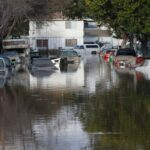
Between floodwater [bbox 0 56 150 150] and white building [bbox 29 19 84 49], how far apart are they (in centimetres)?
6576

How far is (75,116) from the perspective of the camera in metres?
21.4

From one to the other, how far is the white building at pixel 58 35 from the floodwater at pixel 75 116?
6576 centimetres

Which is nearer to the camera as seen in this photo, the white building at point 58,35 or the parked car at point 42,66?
the parked car at point 42,66

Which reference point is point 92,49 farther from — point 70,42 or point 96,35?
point 96,35

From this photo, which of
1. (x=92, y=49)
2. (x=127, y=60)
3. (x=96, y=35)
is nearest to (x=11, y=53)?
(x=127, y=60)

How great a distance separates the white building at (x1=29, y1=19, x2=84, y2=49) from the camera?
3991 inches

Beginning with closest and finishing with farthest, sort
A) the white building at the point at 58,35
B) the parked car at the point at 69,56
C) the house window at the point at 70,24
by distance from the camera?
the parked car at the point at 69,56 < the white building at the point at 58,35 < the house window at the point at 70,24

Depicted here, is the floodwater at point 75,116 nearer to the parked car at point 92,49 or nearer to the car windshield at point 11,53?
the car windshield at point 11,53

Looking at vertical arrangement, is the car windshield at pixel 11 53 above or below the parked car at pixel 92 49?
above

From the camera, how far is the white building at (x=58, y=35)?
101375 millimetres

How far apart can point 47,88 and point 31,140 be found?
17542 mm

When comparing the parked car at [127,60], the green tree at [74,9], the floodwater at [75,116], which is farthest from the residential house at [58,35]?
the floodwater at [75,116]

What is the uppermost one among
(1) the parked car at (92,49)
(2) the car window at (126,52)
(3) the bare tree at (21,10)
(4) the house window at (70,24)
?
(3) the bare tree at (21,10)

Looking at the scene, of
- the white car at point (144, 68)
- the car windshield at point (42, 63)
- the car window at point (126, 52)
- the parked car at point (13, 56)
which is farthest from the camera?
the parked car at point (13, 56)
